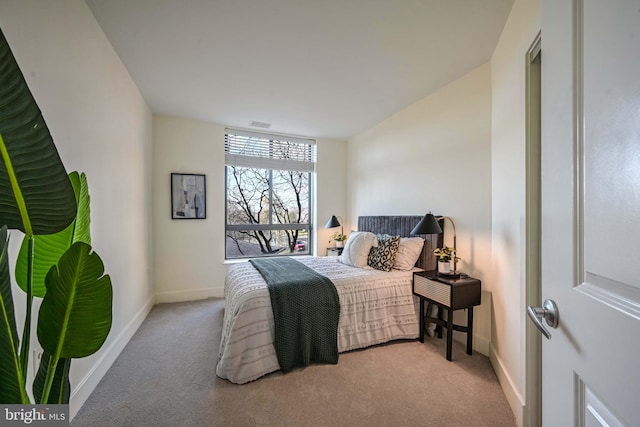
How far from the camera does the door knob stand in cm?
67

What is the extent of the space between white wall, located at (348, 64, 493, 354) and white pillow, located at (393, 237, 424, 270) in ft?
0.99

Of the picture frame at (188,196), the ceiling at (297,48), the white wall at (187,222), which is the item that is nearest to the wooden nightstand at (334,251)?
the white wall at (187,222)

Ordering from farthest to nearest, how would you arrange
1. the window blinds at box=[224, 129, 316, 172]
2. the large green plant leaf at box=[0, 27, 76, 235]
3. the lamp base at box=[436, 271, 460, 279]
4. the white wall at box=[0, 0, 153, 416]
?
the window blinds at box=[224, 129, 316, 172]
the lamp base at box=[436, 271, 460, 279]
the white wall at box=[0, 0, 153, 416]
the large green plant leaf at box=[0, 27, 76, 235]

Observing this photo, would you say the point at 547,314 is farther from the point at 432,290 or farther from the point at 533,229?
the point at 432,290

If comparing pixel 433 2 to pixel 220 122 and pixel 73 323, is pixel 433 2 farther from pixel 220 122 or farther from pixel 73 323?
pixel 220 122

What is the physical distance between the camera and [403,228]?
10.3 ft

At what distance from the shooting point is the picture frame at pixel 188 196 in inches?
144

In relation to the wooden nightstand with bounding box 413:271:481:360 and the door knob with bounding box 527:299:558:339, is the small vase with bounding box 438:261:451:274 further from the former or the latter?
the door knob with bounding box 527:299:558:339

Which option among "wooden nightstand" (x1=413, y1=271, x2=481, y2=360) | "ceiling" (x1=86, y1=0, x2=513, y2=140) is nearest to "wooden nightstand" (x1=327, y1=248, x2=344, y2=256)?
"wooden nightstand" (x1=413, y1=271, x2=481, y2=360)

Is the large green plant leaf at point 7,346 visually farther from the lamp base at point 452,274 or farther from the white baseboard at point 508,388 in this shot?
the lamp base at point 452,274

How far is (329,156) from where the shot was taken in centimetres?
470

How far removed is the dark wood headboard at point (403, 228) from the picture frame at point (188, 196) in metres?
2.47

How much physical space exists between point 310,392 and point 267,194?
325 centimetres

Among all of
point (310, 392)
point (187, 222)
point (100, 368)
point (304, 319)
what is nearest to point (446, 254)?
point (304, 319)
